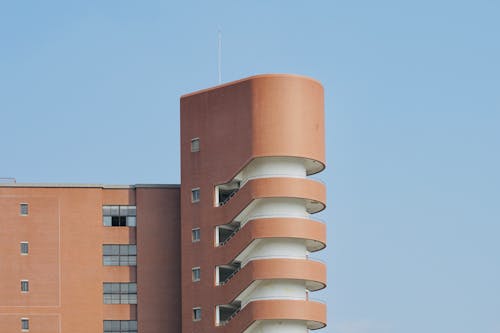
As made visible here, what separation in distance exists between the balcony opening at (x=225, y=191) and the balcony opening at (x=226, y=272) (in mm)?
4203

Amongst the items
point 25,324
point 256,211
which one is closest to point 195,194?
point 256,211

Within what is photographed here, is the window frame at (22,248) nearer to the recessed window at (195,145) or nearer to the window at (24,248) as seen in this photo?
the window at (24,248)

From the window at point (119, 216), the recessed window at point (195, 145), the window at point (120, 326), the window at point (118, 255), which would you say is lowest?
the window at point (120, 326)

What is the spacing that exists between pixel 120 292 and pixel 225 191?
1101cm

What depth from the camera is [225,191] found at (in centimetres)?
10131

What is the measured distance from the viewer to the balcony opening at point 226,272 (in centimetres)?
9905

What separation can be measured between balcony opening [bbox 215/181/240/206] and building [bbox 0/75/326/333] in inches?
9.7

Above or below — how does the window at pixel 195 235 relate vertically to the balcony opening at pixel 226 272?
above

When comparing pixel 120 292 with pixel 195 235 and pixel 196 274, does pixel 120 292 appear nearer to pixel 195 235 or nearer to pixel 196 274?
Answer: pixel 196 274

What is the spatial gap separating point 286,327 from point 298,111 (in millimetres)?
14182

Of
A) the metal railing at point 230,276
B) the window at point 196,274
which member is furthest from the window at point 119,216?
the metal railing at point 230,276

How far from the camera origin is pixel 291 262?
3757 inches

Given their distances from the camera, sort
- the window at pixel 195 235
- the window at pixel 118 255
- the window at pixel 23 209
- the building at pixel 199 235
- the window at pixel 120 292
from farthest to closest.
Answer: the window at pixel 118 255 < the window at pixel 120 292 < the window at pixel 23 209 < the window at pixel 195 235 < the building at pixel 199 235

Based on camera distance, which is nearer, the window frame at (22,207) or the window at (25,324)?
the window at (25,324)
